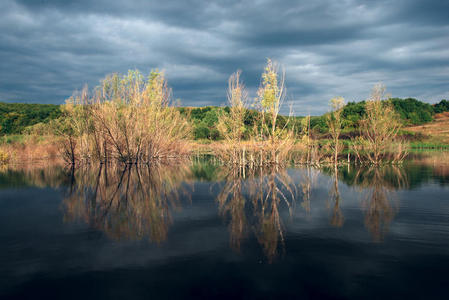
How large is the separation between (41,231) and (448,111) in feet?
381

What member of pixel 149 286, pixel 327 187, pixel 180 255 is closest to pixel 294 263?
pixel 180 255

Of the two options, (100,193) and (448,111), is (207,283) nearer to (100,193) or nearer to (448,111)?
(100,193)

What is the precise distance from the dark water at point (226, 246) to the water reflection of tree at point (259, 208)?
40 mm

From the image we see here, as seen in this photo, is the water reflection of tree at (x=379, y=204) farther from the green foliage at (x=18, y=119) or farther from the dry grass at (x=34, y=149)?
the green foliage at (x=18, y=119)

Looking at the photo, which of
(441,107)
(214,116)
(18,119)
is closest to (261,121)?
(214,116)

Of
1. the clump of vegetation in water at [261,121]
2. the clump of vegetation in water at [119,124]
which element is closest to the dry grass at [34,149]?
the clump of vegetation in water at [119,124]

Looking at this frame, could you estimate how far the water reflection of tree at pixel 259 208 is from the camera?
5.79 meters

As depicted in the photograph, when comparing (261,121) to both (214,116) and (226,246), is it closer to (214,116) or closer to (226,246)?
(226,246)

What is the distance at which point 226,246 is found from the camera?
17.8 feet

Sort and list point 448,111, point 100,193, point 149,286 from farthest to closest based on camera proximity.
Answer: point 448,111
point 100,193
point 149,286

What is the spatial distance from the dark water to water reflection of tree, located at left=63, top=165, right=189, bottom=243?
49mm

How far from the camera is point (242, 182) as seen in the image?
13.5 metres

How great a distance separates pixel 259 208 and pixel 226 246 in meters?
3.19

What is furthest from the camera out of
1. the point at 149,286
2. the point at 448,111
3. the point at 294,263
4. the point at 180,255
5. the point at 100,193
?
the point at 448,111
